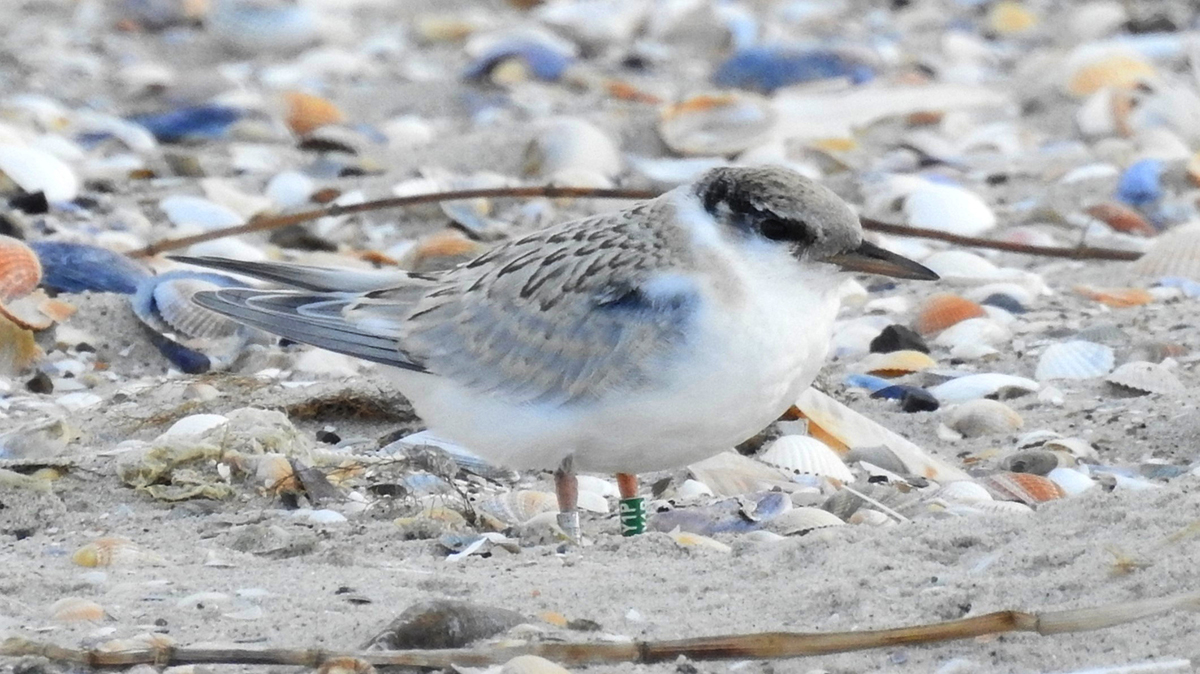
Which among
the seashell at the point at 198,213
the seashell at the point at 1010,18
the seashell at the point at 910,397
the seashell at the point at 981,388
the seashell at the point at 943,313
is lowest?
the seashell at the point at 1010,18

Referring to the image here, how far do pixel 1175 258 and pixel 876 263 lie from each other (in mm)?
2346

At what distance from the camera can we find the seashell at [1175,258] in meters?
5.80

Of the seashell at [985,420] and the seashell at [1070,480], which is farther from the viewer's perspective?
the seashell at [985,420]

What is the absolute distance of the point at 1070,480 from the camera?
4.14 metres

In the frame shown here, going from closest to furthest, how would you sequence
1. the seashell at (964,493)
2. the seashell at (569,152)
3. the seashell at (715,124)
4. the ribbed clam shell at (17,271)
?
the seashell at (964,493)
the ribbed clam shell at (17,271)
the seashell at (569,152)
the seashell at (715,124)

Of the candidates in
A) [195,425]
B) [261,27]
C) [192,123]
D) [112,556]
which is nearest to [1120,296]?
[195,425]

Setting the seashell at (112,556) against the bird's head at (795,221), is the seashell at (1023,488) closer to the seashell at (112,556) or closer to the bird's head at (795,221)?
the bird's head at (795,221)

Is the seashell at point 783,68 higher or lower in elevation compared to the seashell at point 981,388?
lower

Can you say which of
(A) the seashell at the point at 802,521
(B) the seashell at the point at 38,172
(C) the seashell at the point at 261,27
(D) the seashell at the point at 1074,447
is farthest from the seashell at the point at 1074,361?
(C) the seashell at the point at 261,27

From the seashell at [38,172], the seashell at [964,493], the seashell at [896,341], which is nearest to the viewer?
the seashell at [964,493]

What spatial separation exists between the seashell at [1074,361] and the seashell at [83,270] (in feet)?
8.77

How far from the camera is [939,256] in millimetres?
6203

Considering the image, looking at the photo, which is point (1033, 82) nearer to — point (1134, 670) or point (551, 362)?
point (551, 362)

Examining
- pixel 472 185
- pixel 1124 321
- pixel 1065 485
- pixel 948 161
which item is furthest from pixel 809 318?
pixel 948 161
